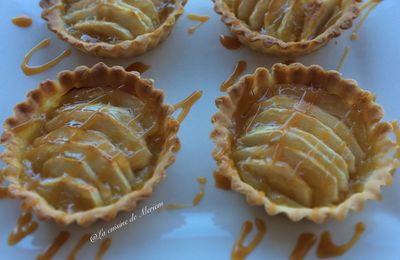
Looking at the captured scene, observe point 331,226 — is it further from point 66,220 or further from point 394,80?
point 66,220

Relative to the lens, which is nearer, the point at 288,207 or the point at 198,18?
the point at 288,207

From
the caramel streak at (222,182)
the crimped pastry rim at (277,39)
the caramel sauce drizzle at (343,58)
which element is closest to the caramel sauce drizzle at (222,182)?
the caramel streak at (222,182)

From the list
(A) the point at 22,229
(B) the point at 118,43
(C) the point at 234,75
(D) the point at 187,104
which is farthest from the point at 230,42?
(A) the point at 22,229

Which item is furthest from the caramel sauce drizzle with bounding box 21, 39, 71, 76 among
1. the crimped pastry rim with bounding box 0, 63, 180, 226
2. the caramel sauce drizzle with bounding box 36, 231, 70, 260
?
the caramel sauce drizzle with bounding box 36, 231, 70, 260

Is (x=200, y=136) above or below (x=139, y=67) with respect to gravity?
below

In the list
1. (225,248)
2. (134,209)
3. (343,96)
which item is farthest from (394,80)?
(134,209)

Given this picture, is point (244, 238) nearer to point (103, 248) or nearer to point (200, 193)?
point (200, 193)
